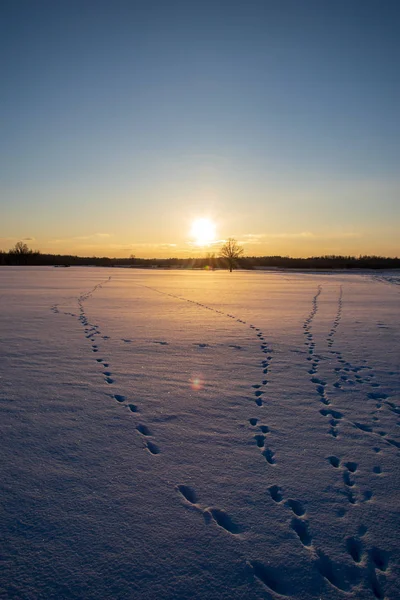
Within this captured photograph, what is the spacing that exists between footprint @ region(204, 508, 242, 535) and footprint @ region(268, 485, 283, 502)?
1.51 feet

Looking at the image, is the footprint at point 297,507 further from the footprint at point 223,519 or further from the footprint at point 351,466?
the footprint at point 351,466

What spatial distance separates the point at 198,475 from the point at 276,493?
2.29ft

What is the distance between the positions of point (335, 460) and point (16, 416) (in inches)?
143

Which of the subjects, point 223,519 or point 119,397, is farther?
point 119,397

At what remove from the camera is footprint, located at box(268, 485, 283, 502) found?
3025mm

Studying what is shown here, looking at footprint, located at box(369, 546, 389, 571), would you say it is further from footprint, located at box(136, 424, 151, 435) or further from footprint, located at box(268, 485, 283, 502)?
footprint, located at box(136, 424, 151, 435)

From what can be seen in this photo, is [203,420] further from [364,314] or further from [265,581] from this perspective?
[364,314]

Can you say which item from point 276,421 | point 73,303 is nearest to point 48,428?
point 276,421

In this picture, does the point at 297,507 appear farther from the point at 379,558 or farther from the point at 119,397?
the point at 119,397

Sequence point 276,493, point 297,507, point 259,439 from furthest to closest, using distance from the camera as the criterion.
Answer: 1. point 259,439
2. point 276,493
3. point 297,507

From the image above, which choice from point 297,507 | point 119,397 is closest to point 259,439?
point 297,507

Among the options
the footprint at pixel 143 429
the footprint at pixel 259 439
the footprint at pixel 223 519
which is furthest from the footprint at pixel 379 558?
the footprint at pixel 143 429

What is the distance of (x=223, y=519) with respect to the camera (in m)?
2.78

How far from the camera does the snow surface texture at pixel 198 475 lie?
2.33 metres
